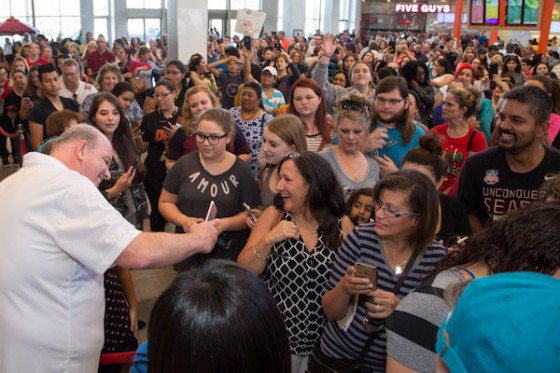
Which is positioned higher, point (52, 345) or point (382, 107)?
point (382, 107)

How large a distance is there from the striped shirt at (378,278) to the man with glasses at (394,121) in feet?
5.85

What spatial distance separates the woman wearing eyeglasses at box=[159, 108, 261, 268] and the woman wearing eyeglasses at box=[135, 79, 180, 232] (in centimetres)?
126

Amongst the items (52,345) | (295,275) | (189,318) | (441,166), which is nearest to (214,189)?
(295,275)

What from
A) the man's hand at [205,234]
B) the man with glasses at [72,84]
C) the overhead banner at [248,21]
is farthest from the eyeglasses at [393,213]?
the overhead banner at [248,21]

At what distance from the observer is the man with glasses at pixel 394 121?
13.2 feet

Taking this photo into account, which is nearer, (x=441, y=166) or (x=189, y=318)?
(x=189, y=318)

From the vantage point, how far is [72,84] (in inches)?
240

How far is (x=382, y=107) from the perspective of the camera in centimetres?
405

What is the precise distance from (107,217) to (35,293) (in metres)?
0.38

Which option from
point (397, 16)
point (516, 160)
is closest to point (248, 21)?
point (516, 160)

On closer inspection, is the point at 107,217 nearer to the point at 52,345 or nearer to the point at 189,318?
the point at 52,345

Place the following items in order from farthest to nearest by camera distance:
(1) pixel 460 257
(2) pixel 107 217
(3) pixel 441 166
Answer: (3) pixel 441 166 → (2) pixel 107 217 → (1) pixel 460 257

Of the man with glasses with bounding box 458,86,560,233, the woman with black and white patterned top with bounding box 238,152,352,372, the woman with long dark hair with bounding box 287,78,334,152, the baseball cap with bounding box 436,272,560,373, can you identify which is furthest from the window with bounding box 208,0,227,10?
the baseball cap with bounding box 436,272,560,373

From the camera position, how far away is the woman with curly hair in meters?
1.39
